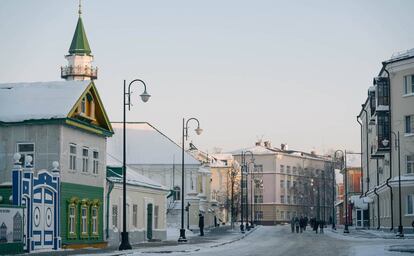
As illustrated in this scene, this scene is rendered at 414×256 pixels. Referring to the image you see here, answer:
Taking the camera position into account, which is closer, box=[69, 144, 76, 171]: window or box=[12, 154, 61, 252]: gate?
box=[12, 154, 61, 252]: gate

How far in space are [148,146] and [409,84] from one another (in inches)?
1307

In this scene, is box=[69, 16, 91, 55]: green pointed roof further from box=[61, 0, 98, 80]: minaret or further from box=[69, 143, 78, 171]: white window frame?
box=[69, 143, 78, 171]: white window frame

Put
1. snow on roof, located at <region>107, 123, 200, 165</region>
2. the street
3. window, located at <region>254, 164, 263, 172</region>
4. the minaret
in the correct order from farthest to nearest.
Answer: window, located at <region>254, 164, 263, 172</region>, the minaret, snow on roof, located at <region>107, 123, 200, 165</region>, the street

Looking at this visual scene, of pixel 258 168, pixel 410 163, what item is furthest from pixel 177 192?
pixel 258 168

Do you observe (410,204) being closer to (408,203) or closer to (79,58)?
(408,203)

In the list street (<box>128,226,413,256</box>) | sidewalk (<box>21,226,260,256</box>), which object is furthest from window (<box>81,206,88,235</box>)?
street (<box>128,226,413,256</box>)

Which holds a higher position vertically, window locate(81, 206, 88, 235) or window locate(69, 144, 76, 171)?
window locate(69, 144, 76, 171)

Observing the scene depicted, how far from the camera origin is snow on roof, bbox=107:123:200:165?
294 feet

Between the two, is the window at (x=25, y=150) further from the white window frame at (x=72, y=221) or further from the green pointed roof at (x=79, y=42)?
the green pointed roof at (x=79, y=42)

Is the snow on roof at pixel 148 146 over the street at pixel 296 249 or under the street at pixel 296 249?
over

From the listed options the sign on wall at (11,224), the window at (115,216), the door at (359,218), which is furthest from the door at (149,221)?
the door at (359,218)

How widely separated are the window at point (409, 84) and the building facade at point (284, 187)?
88.5m

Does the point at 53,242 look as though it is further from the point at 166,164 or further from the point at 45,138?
the point at 166,164

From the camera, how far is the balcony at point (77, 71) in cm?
9100
